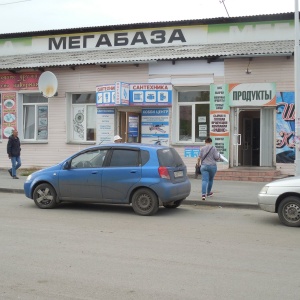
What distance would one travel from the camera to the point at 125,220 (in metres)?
9.49

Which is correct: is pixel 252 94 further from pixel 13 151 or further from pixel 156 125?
pixel 13 151

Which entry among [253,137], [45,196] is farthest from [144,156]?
[253,137]

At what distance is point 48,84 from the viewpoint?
18484 mm

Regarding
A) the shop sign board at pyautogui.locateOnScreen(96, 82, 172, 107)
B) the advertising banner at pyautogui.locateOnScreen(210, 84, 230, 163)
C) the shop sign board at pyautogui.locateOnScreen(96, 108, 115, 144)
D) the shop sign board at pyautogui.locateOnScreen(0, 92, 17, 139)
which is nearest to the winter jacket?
the shop sign board at pyautogui.locateOnScreen(0, 92, 17, 139)

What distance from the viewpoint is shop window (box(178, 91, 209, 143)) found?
17438 mm

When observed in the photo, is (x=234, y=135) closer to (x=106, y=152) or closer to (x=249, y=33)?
(x=249, y=33)

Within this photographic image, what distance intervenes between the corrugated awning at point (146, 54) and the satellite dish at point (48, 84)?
436 millimetres

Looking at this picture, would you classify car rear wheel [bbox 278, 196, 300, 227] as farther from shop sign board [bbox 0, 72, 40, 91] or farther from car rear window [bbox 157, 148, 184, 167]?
shop sign board [bbox 0, 72, 40, 91]

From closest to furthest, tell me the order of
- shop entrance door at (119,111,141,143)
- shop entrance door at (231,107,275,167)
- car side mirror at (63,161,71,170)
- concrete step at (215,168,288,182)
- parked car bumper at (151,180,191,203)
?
parked car bumper at (151,180,191,203), car side mirror at (63,161,71,170), concrete step at (215,168,288,182), shop entrance door at (231,107,275,167), shop entrance door at (119,111,141,143)

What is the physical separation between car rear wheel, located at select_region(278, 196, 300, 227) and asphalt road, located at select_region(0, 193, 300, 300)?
0.24 m

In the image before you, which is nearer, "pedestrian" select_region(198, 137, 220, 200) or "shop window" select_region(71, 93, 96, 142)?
"pedestrian" select_region(198, 137, 220, 200)

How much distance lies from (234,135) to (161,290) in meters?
12.3

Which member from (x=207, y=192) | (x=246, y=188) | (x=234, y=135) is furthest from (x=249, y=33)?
(x=207, y=192)

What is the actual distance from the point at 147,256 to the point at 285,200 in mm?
3648
